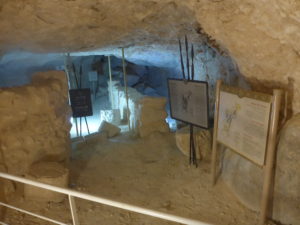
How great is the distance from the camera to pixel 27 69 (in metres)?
6.80

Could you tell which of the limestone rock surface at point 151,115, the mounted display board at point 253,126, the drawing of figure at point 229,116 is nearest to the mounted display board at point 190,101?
the mounted display board at point 253,126

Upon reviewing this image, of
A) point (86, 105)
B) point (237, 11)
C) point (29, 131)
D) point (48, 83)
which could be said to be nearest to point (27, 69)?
point (86, 105)

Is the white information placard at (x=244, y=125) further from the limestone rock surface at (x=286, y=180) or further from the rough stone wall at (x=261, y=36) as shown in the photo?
the rough stone wall at (x=261, y=36)

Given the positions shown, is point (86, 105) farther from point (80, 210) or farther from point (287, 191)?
point (287, 191)

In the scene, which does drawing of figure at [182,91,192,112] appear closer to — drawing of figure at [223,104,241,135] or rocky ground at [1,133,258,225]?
drawing of figure at [223,104,241,135]

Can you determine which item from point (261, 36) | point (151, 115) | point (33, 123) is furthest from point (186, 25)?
point (33, 123)

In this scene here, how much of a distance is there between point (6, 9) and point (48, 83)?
115 centimetres

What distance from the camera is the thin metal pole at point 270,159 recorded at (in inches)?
96.3

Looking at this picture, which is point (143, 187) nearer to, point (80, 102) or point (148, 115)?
point (148, 115)

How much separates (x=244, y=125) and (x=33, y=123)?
2.78m

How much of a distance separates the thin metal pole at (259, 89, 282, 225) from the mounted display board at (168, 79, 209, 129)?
3.88ft

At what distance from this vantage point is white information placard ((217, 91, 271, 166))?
8.57 feet

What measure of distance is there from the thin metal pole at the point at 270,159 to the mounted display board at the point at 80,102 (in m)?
4.01

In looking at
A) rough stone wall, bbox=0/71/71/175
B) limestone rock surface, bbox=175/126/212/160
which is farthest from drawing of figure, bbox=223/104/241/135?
rough stone wall, bbox=0/71/71/175
